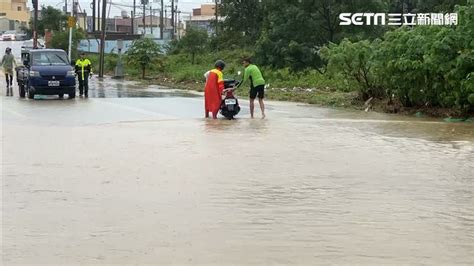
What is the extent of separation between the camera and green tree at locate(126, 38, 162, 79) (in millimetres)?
42781

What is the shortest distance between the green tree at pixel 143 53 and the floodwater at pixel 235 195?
26.9m

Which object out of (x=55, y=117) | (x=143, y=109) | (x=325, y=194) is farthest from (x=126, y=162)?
(x=143, y=109)

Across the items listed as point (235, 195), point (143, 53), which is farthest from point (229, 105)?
point (143, 53)

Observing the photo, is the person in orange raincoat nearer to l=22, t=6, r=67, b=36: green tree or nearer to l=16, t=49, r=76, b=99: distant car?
l=16, t=49, r=76, b=99: distant car

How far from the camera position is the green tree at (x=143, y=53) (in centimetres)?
4278

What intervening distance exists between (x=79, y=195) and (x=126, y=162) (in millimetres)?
2421

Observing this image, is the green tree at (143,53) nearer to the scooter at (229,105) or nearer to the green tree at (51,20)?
Result: the scooter at (229,105)

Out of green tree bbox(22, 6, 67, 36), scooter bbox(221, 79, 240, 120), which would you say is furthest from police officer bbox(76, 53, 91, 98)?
green tree bbox(22, 6, 67, 36)

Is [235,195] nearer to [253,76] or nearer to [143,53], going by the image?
[253,76]

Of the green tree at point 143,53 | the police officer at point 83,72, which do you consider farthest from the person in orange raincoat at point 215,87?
the green tree at point 143,53

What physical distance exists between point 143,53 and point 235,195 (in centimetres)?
3485

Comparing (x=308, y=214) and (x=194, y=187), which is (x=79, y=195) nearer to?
(x=194, y=187)

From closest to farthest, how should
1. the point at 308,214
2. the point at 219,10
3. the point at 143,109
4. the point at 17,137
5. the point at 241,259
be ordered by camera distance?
the point at 241,259
the point at 308,214
the point at 17,137
the point at 143,109
the point at 219,10

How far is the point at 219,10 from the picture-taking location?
52.9 m
